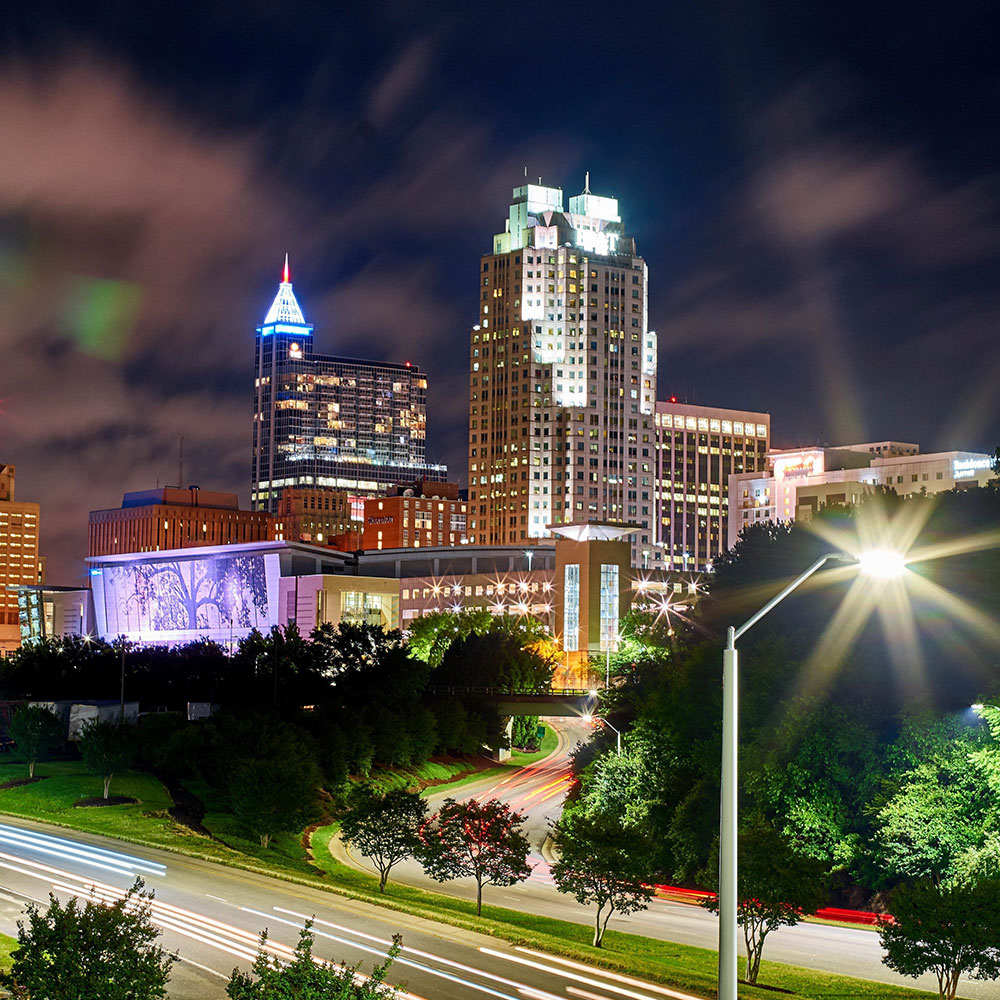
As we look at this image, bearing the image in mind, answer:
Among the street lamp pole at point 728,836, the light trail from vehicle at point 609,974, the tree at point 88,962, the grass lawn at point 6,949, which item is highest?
the street lamp pole at point 728,836

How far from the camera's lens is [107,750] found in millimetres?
80000

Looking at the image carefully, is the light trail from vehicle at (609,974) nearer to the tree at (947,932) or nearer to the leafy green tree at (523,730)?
the tree at (947,932)

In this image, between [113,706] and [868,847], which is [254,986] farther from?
[113,706]

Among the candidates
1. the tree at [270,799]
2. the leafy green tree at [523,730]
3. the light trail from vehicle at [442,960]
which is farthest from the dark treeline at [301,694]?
the light trail from vehicle at [442,960]

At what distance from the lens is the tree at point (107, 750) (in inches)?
3147

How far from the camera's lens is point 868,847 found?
206 feet

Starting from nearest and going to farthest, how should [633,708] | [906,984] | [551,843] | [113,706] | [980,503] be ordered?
1. [906,984]
2. [980,503]
3. [551,843]
4. [633,708]
5. [113,706]

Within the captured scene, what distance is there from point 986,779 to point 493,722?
7855cm

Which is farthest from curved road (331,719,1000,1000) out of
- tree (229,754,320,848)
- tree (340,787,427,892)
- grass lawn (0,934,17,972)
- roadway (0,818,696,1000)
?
grass lawn (0,934,17,972)

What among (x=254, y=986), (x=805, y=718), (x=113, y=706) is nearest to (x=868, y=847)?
(x=805, y=718)

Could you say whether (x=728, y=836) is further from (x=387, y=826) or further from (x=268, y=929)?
(x=387, y=826)

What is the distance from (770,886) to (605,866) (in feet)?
23.2

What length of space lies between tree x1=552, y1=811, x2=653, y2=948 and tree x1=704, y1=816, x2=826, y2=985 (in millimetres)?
4503

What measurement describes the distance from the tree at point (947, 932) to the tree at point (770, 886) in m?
5.10
